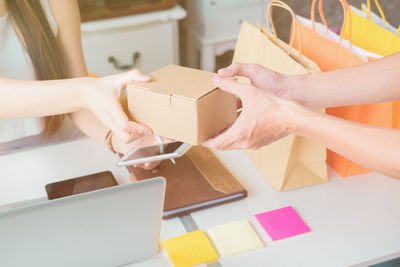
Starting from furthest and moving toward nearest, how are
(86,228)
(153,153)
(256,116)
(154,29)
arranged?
1. (154,29)
2. (153,153)
3. (256,116)
4. (86,228)

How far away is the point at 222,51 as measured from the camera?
2906 millimetres

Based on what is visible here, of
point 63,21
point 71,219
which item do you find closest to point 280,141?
point 71,219

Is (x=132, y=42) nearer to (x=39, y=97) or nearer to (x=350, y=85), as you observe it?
(x=39, y=97)

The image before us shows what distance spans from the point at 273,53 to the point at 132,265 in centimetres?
67

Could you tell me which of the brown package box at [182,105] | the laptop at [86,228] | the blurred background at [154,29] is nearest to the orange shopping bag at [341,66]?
the brown package box at [182,105]

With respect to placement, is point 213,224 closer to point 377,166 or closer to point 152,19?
point 377,166

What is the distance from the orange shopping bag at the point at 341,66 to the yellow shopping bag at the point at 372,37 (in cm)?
4

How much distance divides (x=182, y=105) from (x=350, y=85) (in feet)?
1.50

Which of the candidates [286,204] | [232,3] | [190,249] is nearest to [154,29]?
[232,3]

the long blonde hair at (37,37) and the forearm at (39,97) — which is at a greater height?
the long blonde hair at (37,37)

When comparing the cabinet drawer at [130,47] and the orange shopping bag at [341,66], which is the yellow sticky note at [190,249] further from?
the cabinet drawer at [130,47]

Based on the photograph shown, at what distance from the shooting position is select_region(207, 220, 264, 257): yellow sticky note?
1.02 metres

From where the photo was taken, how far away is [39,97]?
122 centimetres

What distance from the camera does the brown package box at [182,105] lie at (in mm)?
967
